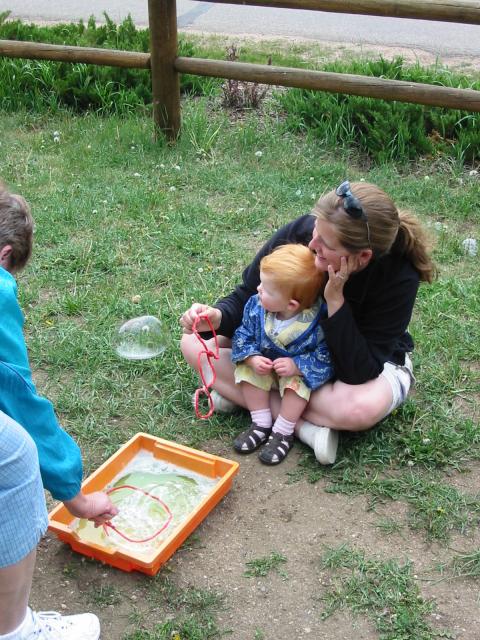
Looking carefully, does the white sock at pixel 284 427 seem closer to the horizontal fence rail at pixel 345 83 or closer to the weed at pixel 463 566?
the weed at pixel 463 566

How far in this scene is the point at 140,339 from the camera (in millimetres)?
3617

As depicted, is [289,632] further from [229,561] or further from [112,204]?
[112,204]

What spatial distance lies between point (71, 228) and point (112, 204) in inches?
14.0

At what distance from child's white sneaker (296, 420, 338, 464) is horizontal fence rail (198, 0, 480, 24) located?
269 centimetres

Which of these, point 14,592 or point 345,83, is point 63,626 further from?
point 345,83

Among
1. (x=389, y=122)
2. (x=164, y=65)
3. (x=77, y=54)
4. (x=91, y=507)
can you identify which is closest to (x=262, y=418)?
(x=91, y=507)

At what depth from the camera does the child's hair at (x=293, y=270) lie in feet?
9.24

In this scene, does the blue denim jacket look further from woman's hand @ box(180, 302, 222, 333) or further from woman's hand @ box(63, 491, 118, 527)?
woman's hand @ box(63, 491, 118, 527)

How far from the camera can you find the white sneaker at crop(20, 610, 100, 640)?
2.14m


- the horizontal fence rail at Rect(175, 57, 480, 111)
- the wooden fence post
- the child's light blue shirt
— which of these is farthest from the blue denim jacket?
the wooden fence post

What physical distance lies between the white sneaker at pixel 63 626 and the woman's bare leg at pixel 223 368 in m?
1.05

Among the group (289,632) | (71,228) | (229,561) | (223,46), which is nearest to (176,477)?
(229,561)

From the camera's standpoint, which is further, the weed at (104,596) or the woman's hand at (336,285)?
the woman's hand at (336,285)

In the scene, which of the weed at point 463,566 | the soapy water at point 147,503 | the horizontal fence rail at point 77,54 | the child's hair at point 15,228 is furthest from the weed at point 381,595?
the horizontal fence rail at point 77,54
